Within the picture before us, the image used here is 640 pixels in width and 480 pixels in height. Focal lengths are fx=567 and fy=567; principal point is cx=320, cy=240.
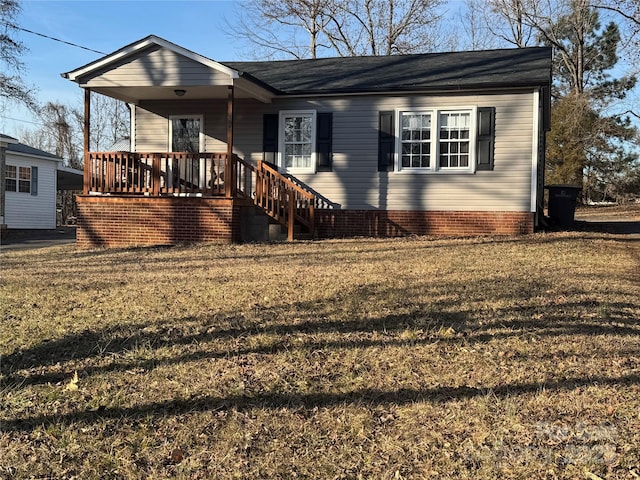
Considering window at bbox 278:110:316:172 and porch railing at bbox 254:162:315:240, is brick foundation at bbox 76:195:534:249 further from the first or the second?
window at bbox 278:110:316:172

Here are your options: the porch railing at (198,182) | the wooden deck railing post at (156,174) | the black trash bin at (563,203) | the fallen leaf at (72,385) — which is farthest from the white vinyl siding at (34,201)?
the fallen leaf at (72,385)

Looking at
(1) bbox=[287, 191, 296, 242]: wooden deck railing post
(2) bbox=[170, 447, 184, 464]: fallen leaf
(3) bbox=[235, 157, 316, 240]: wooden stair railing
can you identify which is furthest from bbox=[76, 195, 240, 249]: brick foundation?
(2) bbox=[170, 447, 184, 464]: fallen leaf

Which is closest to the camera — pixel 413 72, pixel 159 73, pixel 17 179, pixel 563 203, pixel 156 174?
pixel 159 73

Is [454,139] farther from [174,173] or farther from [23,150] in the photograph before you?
[23,150]

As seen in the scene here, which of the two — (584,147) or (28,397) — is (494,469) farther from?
(584,147)

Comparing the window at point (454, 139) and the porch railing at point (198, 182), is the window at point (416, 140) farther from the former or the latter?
the porch railing at point (198, 182)

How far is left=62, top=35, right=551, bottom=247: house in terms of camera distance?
1149 centimetres

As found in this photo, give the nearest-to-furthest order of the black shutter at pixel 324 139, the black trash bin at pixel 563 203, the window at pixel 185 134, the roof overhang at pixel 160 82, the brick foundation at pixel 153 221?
1. the roof overhang at pixel 160 82
2. the brick foundation at pixel 153 221
3. the black shutter at pixel 324 139
4. the window at pixel 185 134
5. the black trash bin at pixel 563 203

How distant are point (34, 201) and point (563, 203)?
19609 millimetres

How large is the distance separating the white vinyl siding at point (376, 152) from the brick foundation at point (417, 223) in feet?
0.52

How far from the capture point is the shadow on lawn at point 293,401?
3.35 meters

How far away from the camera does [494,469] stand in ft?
8.88

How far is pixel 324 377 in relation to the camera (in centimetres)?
379

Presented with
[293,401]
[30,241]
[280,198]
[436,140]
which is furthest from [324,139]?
[293,401]
